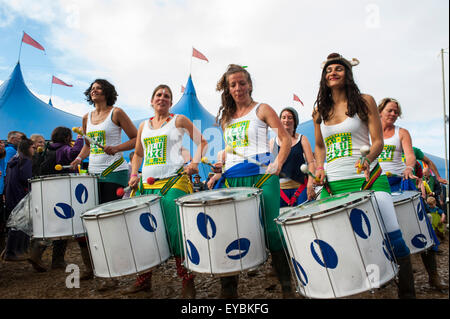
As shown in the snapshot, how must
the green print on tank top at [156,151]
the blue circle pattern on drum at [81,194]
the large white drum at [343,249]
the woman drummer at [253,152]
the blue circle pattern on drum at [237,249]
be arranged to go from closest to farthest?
the large white drum at [343,249]
the blue circle pattern on drum at [237,249]
the woman drummer at [253,152]
the green print on tank top at [156,151]
the blue circle pattern on drum at [81,194]

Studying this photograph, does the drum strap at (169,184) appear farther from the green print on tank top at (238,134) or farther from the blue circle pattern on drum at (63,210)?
the blue circle pattern on drum at (63,210)

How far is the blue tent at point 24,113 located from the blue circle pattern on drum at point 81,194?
25.3ft

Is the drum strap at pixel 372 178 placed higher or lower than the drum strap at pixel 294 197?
higher

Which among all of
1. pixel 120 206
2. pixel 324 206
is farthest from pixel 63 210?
pixel 324 206

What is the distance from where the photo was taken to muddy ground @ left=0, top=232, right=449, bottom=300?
2777mm

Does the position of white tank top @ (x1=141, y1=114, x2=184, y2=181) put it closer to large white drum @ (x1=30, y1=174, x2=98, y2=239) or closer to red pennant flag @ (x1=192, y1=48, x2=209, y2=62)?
large white drum @ (x1=30, y1=174, x2=98, y2=239)

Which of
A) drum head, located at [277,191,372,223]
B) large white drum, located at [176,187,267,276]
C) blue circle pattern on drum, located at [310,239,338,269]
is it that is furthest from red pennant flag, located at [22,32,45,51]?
blue circle pattern on drum, located at [310,239,338,269]

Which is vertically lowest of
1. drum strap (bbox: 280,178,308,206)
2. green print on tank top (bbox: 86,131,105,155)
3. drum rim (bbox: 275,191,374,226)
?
drum strap (bbox: 280,178,308,206)

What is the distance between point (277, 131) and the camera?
2.40 metres

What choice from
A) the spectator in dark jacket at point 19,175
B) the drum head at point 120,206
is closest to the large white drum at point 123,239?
the drum head at point 120,206

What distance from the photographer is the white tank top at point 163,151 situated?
277 centimetres

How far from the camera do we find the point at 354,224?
165 cm

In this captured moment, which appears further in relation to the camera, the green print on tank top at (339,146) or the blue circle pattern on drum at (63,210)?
the blue circle pattern on drum at (63,210)

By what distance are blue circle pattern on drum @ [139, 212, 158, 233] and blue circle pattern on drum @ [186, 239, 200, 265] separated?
0.44m
